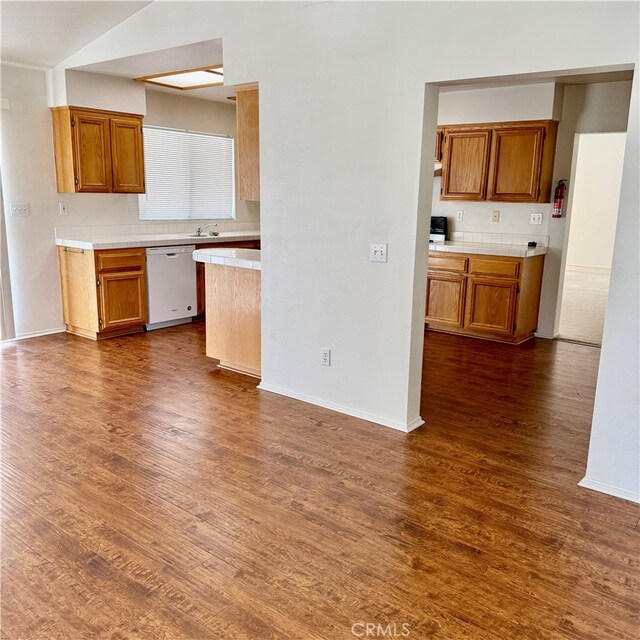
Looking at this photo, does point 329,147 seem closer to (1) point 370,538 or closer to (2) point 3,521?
(1) point 370,538

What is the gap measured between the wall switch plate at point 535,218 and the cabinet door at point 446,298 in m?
0.92

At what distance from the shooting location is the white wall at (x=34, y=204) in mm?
5246

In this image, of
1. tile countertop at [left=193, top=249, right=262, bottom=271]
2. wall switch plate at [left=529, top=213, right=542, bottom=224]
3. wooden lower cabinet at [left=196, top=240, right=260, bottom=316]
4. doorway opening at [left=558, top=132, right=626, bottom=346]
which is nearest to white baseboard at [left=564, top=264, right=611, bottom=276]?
doorway opening at [left=558, top=132, right=626, bottom=346]

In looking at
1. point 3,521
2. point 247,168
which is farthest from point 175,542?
point 247,168

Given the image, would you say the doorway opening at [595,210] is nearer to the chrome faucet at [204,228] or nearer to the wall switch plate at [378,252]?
the chrome faucet at [204,228]

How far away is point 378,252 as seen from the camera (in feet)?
11.3

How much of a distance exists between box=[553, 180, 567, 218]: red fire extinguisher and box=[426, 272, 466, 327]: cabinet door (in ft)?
3.61

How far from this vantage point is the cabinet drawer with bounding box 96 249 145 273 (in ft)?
17.6

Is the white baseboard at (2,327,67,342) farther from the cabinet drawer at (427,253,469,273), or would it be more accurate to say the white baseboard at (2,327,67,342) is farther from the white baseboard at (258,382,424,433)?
the cabinet drawer at (427,253,469,273)

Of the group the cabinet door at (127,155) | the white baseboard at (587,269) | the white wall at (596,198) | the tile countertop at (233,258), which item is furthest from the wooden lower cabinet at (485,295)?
the white baseboard at (587,269)

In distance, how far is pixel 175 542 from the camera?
7.71 ft

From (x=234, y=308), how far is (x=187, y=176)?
10.2 feet

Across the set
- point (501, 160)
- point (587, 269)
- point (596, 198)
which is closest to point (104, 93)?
point (501, 160)

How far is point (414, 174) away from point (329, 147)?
0.64m
